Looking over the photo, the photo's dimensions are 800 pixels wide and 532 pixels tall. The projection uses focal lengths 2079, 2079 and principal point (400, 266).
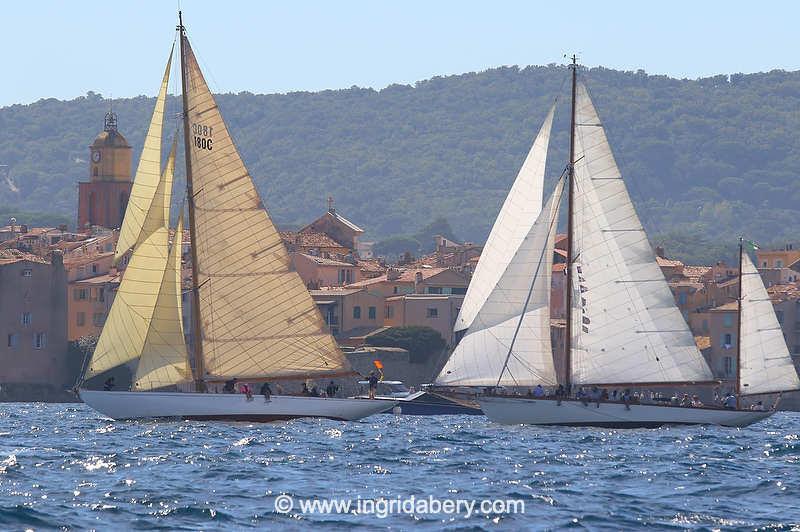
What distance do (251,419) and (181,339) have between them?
3.05 meters

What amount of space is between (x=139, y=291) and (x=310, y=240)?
284 feet

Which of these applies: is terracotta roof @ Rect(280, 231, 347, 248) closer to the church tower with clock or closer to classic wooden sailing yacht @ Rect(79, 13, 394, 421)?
the church tower with clock

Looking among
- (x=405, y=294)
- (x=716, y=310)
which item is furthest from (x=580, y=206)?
(x=405, y=294)

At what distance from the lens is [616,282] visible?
180 feet

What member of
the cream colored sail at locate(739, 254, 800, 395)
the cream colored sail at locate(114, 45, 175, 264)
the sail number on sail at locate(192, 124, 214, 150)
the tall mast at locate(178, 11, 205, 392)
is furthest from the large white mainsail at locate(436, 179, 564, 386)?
the cream colored sail at locate(739, 254, 800, 395)

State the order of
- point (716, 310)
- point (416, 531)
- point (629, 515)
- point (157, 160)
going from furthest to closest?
point (716, 310) → point (157, 160) → point (629, 515) → point (416, 531)

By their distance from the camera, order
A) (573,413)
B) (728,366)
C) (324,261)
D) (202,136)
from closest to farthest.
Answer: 1. (202,136)
2. (573,413)
3. (728,366)
4. (324,261)

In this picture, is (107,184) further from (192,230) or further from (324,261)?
(192,230)

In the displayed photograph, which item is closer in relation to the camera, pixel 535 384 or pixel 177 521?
pixel 177 521

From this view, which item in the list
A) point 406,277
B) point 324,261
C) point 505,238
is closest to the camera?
point 505,238

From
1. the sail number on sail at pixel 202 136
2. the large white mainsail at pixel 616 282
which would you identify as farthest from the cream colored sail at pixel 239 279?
the large white mainsail at pixel 616 282

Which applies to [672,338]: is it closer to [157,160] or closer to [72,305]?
[157,160]

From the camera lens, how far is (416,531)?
29078 millimetres

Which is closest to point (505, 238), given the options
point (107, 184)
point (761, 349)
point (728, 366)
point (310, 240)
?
point (761, 349)
